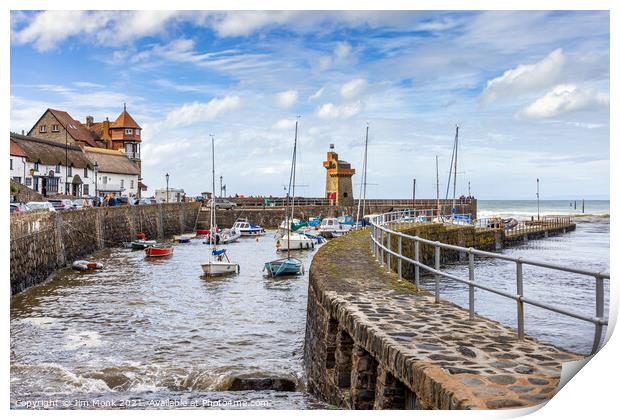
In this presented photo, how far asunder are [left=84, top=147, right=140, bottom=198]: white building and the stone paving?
5479 centimetres

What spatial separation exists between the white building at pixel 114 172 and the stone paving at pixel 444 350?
180ft

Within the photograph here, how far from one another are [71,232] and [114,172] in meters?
33.0

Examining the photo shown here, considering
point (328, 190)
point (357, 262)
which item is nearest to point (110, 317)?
point (357, 262)

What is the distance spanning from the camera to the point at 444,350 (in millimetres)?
5965

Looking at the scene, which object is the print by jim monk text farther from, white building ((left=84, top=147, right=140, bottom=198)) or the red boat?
white building ((left=84, top=147, right=140, bottom=198))

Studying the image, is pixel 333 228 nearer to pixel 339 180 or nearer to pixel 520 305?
pixel 339 180

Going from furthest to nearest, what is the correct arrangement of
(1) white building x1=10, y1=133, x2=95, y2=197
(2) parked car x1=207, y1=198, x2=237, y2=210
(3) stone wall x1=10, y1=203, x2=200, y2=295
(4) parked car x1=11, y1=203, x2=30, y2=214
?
(2) parked car x1=207, y1=198, x2=237, y2=210 → (1) white building x1=10, y1=133, x2=95, y2=197 → (4) parked car x1=11, y1=203, x2=30, y2=214 → (3) stone wall x1=10, y1=203, x2=200, y2=295

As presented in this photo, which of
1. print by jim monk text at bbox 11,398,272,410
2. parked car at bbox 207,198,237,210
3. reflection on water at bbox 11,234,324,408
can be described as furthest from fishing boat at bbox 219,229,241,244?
print by jim monk text at bbox 11,398,272,410

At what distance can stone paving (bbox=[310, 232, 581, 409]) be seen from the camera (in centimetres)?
484

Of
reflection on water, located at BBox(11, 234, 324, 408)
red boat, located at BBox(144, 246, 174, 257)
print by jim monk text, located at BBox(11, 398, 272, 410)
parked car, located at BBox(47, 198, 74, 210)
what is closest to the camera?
print by jim monk text, located at BBox(11, 398, 272, 410)

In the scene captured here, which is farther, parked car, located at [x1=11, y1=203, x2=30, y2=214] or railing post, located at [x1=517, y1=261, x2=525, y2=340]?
parked car, located at [x1=11, y1=203, x2=30, y2=214]

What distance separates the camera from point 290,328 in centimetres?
1791

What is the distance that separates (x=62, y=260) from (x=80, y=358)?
19.2 metres
